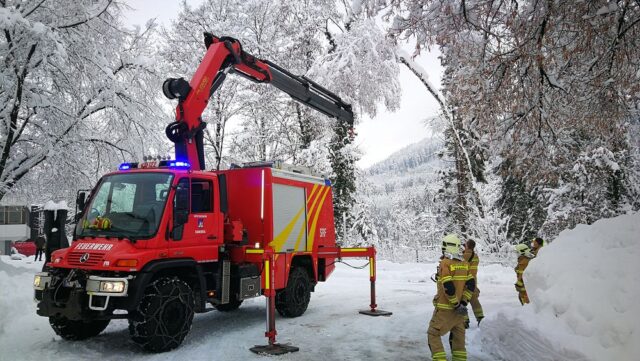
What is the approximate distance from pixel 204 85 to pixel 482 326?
6.51m

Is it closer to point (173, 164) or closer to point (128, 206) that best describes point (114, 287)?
point (128, 206)

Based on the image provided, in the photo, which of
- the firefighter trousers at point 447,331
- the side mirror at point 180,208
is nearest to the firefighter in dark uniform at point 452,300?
the firefighter trousers at point 447,331

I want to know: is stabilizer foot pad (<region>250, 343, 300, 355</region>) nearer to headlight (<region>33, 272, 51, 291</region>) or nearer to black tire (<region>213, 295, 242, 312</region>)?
headlight (<region>33, 272, 51, 291</region>)

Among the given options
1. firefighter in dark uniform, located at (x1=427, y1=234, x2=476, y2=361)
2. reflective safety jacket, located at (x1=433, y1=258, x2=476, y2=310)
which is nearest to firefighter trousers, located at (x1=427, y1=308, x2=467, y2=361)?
firefighter in dark uniform, located at (x1=427, y1=234, x2=476, y2=361)

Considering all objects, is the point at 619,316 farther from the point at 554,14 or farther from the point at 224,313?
the point at 224,313

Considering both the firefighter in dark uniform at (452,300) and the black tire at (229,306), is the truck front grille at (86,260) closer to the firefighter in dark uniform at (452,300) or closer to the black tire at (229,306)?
the black tire at (229,306)

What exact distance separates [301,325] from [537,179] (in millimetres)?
5571

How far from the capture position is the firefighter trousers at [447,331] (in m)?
5.64

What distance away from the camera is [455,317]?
5.79 meters

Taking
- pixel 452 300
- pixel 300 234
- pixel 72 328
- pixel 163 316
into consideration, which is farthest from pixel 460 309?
pixel 72 328

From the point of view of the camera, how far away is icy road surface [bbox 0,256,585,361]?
6.53 m

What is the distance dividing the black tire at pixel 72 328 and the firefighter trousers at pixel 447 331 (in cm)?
525

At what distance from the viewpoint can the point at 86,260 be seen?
6602 millimetres

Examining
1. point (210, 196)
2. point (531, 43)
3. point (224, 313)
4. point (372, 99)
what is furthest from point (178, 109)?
point (372, 99)
